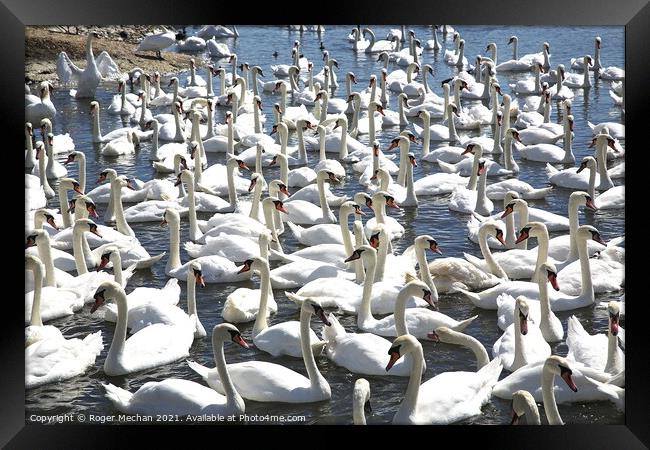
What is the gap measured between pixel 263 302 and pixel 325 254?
1764 mm

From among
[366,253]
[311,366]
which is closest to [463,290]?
[366,253]

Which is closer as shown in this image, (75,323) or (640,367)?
(640,367)

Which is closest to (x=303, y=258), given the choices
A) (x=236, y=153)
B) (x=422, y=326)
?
(x=422, y=326)

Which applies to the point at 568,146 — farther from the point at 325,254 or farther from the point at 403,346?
the point at 403,346

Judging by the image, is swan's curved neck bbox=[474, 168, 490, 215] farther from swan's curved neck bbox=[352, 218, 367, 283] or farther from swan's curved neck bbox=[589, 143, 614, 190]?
swan's curved neck bbox=[352, 218, 367, 283]

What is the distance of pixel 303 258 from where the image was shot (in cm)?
1130

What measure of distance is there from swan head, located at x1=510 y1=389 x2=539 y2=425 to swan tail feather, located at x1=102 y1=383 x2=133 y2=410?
255 cm

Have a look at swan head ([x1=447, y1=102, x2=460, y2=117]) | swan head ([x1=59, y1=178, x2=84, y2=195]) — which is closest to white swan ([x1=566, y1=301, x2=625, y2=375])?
swan head ([x1=59, y1=178, x2=84, y2=195])

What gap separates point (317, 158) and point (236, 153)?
4.13ft

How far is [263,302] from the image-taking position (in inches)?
378
